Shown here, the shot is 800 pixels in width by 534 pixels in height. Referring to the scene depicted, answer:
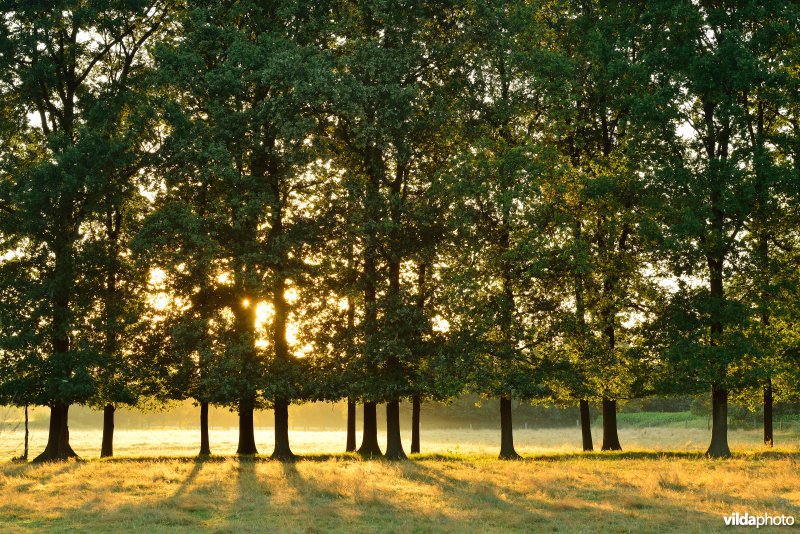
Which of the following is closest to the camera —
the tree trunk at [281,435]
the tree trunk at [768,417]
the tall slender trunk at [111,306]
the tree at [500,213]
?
the tree at [500,213]

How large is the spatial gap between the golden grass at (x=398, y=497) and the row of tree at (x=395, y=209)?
5.60 m

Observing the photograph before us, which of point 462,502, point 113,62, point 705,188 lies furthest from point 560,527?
point 113,62

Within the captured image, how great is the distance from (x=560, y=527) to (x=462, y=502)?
3.70 metres

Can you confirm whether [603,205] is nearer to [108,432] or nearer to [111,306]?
[111,306]

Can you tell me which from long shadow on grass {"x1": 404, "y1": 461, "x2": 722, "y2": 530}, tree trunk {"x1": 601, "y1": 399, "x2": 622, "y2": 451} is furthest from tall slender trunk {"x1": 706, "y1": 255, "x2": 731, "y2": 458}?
long shadow on grass {"x1": 404, "y1": 461, "x2": 722, "y2": 530}

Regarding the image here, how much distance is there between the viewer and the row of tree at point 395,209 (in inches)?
1141

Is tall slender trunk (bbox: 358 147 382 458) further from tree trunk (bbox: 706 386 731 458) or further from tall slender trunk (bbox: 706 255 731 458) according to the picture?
tree trunk (bbox: 706 386 731 458)

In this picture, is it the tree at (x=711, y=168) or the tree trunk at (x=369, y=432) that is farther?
the tree trunk at (x=369, y=432)

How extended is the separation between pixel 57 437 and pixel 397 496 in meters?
21.9

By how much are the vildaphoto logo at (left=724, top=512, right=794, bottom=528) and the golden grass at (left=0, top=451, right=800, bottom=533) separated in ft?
0.86

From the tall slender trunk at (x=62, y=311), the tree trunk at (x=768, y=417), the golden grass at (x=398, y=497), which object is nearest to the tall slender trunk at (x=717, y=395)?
the golden grass at (x=398, y=497)

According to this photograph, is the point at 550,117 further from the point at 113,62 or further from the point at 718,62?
the point at 113,62

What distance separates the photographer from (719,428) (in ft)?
99.1

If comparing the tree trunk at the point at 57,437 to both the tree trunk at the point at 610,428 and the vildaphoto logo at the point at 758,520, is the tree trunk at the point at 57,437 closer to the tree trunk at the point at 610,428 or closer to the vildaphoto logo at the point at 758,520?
the tree trunk at the point at 610,428
